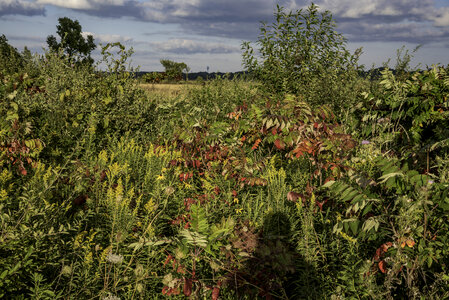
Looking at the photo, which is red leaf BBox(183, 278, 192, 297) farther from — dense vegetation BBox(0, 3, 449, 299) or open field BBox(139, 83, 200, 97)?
open field BBox(139, 83, 200, 97)

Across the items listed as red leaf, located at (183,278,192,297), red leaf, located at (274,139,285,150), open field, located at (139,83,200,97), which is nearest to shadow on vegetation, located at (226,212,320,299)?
red leaf, located at (183,278,192,297)

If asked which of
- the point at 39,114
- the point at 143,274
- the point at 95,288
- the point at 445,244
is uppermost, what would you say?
the point at 39,114

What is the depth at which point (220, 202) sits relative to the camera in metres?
3.16

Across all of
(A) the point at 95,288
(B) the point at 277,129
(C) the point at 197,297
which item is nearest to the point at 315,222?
(B) the point at 277,129

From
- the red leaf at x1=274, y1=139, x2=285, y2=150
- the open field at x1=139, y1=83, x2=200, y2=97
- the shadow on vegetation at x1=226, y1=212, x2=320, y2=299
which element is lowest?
the shadow on vegetation at x1=226, y1=212, x2=320, y2=299

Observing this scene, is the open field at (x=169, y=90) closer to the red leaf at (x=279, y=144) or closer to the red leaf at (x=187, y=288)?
the red leaf at (x=279, y=144)

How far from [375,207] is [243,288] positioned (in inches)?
52.2

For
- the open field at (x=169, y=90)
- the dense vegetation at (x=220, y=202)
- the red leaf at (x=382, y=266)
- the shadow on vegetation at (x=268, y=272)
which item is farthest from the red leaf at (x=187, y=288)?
the open field at (x=169, y=90)

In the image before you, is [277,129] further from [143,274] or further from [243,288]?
[143,274]

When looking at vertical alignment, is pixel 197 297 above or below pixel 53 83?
below

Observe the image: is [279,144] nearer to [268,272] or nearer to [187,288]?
[268,272]

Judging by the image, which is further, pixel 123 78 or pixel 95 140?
A: pixel 123 78

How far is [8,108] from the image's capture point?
4223mm

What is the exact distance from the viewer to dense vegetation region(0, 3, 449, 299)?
2.25m
